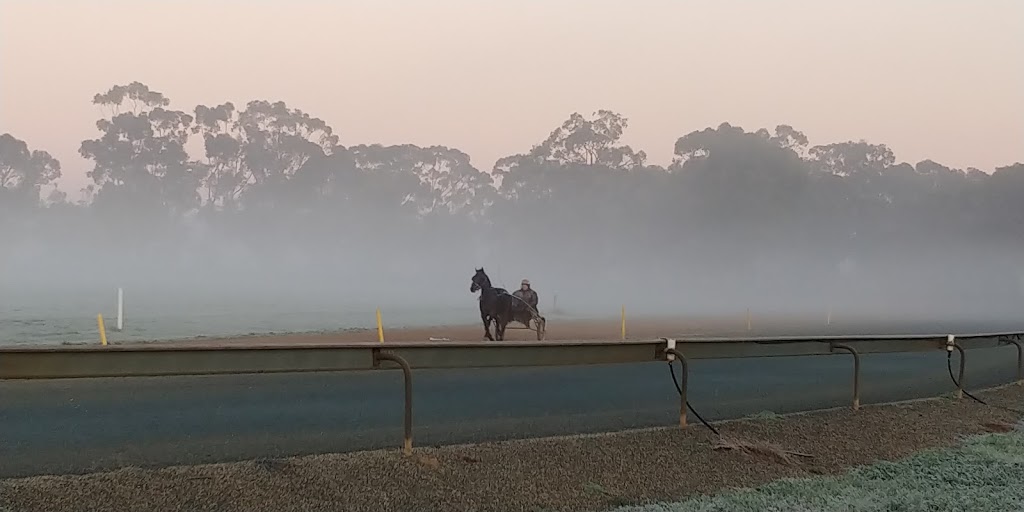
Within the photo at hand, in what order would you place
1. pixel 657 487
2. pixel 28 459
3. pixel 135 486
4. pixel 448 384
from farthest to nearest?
pixel 448 384 → pixel 28 459 → pixel 657 487 → pixel 135 486

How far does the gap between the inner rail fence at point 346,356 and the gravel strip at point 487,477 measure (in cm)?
52

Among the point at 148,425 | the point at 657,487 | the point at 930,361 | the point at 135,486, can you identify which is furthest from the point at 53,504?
the point at 930,361

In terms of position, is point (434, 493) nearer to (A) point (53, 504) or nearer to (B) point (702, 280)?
(A) point (53, 504)

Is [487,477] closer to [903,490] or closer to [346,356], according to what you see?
[346,356]

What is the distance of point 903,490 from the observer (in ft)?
21.3

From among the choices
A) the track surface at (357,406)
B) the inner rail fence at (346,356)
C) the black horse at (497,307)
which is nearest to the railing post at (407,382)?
the inner rail fence at (346,356)

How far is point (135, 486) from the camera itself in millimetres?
5523

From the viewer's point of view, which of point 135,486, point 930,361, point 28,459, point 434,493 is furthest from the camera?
point 930,361

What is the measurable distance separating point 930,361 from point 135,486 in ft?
63.0

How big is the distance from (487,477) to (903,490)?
9.77 ft

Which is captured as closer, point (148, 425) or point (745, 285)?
point (148, 425)

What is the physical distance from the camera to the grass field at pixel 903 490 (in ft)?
19.6

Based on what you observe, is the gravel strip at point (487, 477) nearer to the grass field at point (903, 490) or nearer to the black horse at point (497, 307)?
the grass field at point (903, 490)

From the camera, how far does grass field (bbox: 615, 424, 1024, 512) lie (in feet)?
19.6
